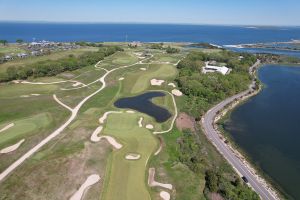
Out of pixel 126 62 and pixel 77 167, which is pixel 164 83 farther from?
pixel 77 167

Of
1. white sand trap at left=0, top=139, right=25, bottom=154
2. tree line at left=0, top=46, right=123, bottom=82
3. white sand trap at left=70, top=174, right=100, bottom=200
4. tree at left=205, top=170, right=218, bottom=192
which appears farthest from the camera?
tree line at left=0, top=46, right=123, bottom=82

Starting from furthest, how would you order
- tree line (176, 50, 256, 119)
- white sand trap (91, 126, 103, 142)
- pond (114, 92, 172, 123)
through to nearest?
tree line (176, 50, 256, 119), pond (114, 92, 172, 123), white sand trap (91, 126, 103, 142)

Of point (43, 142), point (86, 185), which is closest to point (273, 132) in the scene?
point (86, 185)

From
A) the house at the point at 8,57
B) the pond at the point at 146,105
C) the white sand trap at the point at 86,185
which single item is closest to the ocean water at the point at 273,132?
the pond at the point at 146,105

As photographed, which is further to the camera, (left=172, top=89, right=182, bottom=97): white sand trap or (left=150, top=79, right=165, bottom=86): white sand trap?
(left=150, top=79, right=165, bottom=86): white sand trap

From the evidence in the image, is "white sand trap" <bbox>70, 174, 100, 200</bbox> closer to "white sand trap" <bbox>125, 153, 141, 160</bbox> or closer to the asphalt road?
"white sand trap" <bbox>125, 153, 141, 160</bbox>

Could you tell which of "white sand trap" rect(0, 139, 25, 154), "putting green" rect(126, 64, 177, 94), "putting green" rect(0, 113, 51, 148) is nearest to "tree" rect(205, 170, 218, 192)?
"white sand trap" rect(0, 139, 25, 154)
